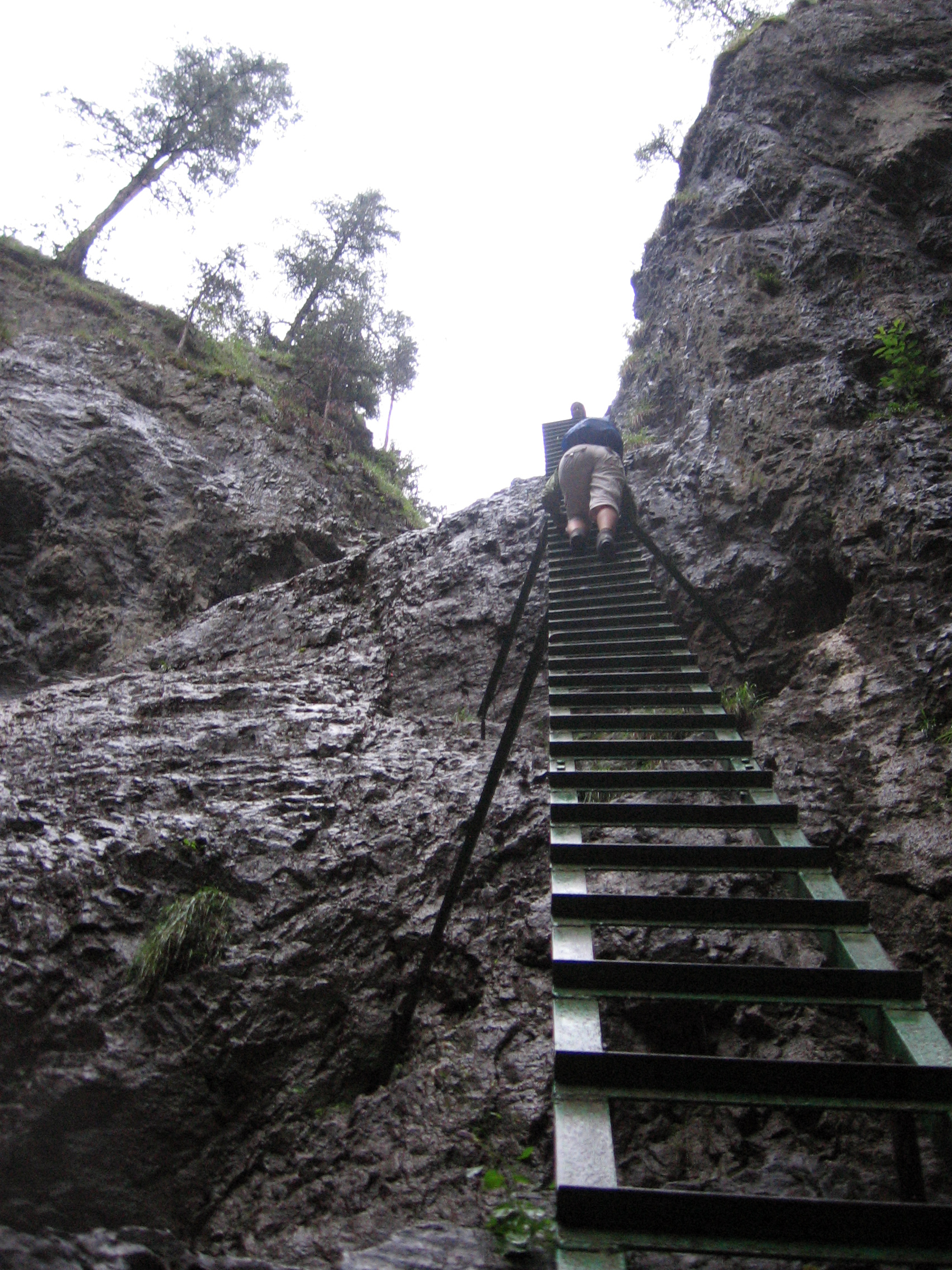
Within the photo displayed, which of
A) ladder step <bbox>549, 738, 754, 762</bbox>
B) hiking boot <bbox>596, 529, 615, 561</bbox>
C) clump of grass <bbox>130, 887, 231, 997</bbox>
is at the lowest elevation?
clump of grass <bbox>130, 887, 231, 997</bbox>

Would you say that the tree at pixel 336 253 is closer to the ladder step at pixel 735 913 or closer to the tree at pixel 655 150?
the tree at pixel 655 150

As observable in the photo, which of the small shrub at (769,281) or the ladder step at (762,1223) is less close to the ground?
the small shrub at (769,281)

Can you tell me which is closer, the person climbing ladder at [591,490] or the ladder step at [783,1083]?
the ladder step at [783,1083]

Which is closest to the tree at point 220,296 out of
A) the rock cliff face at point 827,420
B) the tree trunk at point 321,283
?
the tree trunk at point 321,283

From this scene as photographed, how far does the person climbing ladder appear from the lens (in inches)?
297

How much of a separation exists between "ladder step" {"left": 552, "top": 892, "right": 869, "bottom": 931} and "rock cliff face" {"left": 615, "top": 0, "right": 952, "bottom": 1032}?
1010 millimetres

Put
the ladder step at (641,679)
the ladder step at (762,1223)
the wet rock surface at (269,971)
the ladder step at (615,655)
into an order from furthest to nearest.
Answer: the ladder step at (615,655) < the ladder step at (641,679) < the wet rock surface at (269,971) < the ladder step at (762,1223)

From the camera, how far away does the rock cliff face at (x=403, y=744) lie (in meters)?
3.22

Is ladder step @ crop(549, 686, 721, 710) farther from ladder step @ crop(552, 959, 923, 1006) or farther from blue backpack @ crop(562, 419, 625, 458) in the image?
blue backpack @ crop(562, 419, 625, 458)

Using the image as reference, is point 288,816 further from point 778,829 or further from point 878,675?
point 878,675

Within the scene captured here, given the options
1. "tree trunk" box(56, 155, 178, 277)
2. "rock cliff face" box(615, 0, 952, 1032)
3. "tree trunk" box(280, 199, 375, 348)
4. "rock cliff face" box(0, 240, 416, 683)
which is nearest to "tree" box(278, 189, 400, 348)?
"tree trunk" box(280, 199, 375, 348)

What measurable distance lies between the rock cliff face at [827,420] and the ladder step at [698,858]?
98 centimetres

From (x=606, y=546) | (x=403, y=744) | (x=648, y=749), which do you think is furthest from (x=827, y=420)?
(x=403, y=744)

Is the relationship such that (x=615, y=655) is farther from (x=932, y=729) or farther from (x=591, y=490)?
(x=591, y=490)
